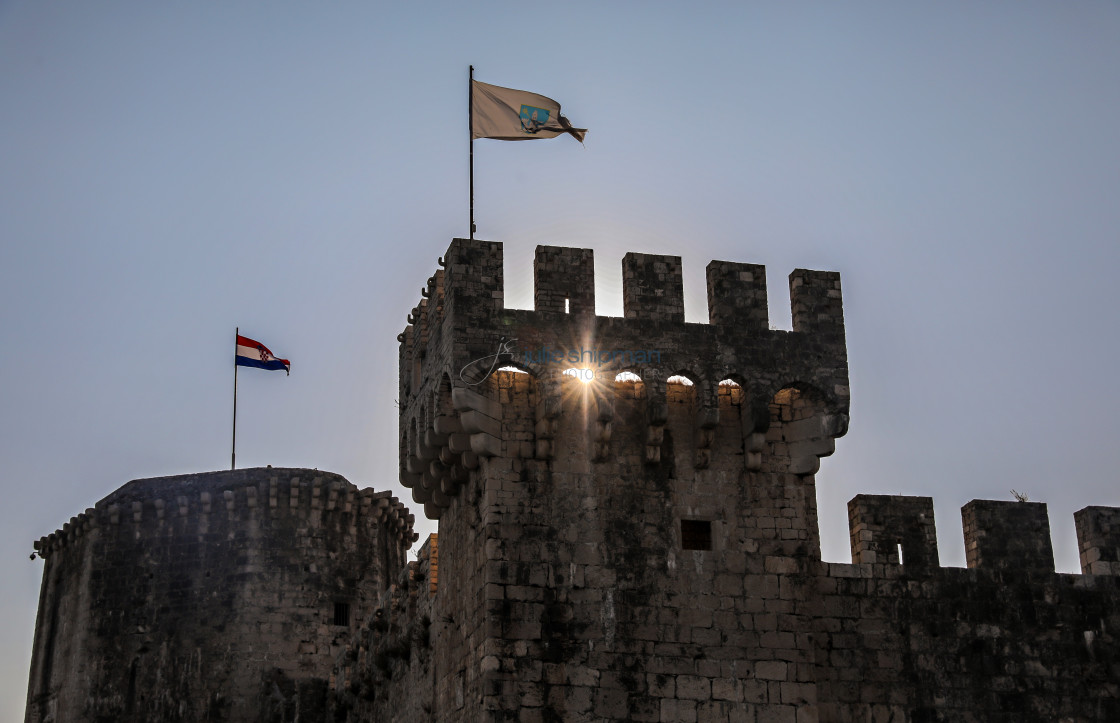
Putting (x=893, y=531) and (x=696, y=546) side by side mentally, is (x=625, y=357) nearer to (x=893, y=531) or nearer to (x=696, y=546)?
(x=696, y=546)

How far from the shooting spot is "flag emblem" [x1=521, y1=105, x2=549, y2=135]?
18438 millimetres

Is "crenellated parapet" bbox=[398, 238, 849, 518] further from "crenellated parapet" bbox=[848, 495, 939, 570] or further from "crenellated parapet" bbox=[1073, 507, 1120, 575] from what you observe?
"crenellated parapet" bbox=[1073, 507, 1120, 575]

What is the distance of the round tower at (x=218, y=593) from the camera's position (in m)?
27.0

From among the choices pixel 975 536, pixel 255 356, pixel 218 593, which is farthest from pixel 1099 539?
pixel 255 356

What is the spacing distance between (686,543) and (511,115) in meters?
5.92

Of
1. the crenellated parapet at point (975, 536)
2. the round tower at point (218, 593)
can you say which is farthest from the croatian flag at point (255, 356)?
the crenellated parapet at point (975, 536)

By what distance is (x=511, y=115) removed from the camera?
18391 mm

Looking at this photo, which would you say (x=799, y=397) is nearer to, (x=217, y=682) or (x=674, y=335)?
(x=674, y=335)

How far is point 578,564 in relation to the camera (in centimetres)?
1545

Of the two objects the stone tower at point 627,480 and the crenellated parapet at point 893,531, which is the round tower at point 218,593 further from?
the crenellated parapet at point 893,531

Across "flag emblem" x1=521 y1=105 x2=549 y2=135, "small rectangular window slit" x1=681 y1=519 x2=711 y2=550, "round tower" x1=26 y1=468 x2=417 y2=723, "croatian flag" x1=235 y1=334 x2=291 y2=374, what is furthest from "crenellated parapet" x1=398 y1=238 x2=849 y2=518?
"croatian flag" x1=235 y1=334 x2=291 y2=374

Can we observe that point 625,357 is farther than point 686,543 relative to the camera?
Yes

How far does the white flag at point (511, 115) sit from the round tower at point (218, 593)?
12.5 meters

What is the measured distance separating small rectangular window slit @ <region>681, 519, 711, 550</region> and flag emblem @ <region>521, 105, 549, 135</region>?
5473 mm
